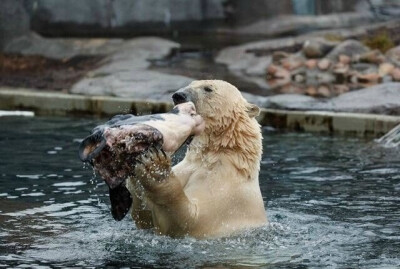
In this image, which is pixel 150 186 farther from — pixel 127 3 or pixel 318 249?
pixel 127 3

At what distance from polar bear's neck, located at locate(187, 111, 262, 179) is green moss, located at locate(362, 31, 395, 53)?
9.03 meters

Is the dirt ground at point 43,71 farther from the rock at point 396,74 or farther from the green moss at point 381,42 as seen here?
the rock at point 396,74

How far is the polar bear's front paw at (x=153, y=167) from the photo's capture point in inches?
202

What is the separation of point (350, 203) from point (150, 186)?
2.49m

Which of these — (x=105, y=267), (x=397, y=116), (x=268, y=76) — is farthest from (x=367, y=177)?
(x=268, y=76)

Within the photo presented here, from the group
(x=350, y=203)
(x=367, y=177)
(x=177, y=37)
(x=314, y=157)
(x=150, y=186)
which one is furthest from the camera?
(x=177, y=37)

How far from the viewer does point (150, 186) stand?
530 centimetres

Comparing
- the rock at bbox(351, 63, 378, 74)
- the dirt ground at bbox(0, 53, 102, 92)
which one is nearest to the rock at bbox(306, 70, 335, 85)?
the rock at bbox(351, 63, 378, 74)

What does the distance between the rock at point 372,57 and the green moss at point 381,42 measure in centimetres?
47

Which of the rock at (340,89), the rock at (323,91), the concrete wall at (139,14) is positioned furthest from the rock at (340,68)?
the concrete wall at (139,14)

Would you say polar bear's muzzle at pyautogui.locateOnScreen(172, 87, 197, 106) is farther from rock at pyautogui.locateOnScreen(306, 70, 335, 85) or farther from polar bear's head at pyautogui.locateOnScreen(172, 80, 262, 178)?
rock at pyautogui.locateOnScreen(306, 70, 335, 85)

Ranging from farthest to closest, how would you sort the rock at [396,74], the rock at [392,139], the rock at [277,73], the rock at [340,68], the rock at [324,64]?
1. the rock at [324,64]
2. the rock at [277,73]
3. the rock at [340,68]
4. the rock at [396,74]
5. the rock at [392,139]

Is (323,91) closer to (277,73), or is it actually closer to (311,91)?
(311,91)

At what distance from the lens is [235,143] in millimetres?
5852
